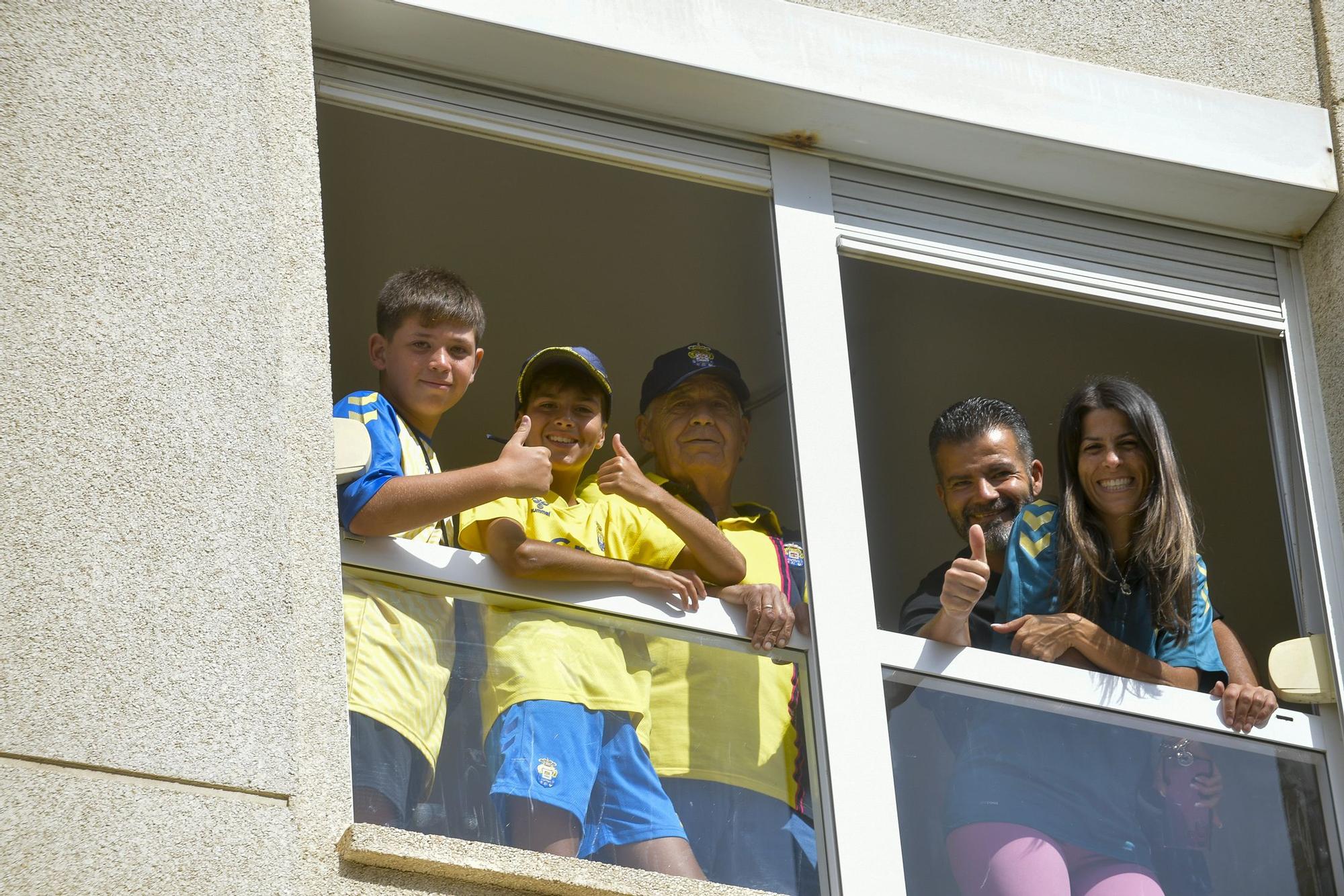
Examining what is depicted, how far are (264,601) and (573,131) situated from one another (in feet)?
5.63

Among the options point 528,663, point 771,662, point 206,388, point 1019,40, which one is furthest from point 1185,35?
point 206,388

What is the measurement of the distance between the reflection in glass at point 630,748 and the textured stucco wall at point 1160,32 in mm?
1784

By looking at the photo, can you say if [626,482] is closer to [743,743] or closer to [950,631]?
[743,743]

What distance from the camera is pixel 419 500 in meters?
4.41

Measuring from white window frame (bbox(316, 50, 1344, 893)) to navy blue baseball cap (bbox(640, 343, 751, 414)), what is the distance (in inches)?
24.0

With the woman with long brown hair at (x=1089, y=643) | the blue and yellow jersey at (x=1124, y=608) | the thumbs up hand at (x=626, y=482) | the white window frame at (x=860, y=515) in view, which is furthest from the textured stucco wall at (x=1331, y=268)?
the thumbs up hand at (x=626, y=482)

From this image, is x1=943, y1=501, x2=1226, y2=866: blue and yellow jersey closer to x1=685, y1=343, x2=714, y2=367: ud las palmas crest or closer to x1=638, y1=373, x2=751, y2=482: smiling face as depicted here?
x1=638, y1=373, x2=751, y2=482: smiling face

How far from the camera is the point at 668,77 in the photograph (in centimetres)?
509

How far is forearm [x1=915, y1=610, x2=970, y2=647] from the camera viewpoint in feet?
15.8

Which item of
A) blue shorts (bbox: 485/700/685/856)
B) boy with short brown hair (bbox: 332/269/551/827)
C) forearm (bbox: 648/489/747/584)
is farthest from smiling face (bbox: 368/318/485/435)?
blue shorts (bbox: 485/700/685/856)

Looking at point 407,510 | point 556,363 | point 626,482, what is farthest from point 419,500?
point 556,363

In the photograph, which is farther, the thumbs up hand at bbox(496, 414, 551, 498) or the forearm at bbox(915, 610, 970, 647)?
the forearm at bbox(915, 610, 970, 647)

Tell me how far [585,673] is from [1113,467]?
1.72 meters

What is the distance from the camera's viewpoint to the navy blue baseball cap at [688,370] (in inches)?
223
